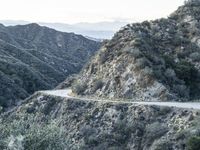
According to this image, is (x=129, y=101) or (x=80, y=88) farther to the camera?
(x=80, y=88)

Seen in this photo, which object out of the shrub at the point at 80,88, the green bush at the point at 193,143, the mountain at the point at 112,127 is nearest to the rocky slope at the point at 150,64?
the shrub at the point at 80,88

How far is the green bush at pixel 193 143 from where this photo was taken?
35.5m

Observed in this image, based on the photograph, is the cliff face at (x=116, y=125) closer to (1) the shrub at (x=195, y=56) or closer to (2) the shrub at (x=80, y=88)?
(2) the shrub at (x=80, y=88)

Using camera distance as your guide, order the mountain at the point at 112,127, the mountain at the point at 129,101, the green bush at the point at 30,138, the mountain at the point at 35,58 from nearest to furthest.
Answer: the green bush at the point at 30,138 < the mountain at the point at 112,127 < the mountain at the point at 129,101 < the mountain at the point at 35,58

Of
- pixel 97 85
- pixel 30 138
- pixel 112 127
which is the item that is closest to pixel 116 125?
pixel 112 127

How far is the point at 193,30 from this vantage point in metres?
63.8

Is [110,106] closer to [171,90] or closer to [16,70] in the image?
[171,90]

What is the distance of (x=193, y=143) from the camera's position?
35906mm

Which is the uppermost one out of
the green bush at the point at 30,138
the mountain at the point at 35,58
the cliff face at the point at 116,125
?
the green bush at the point at 30,138

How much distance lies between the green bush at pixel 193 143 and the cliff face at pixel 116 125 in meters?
1.61

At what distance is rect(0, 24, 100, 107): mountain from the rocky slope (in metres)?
30.2

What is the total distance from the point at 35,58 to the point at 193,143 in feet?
334

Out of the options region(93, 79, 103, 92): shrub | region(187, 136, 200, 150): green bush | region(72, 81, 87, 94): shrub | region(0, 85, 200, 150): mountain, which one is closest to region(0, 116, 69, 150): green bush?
region(0, 85, 200, 150): mountain

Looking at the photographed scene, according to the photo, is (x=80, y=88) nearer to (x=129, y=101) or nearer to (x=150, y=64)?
(x=150, y=64)
